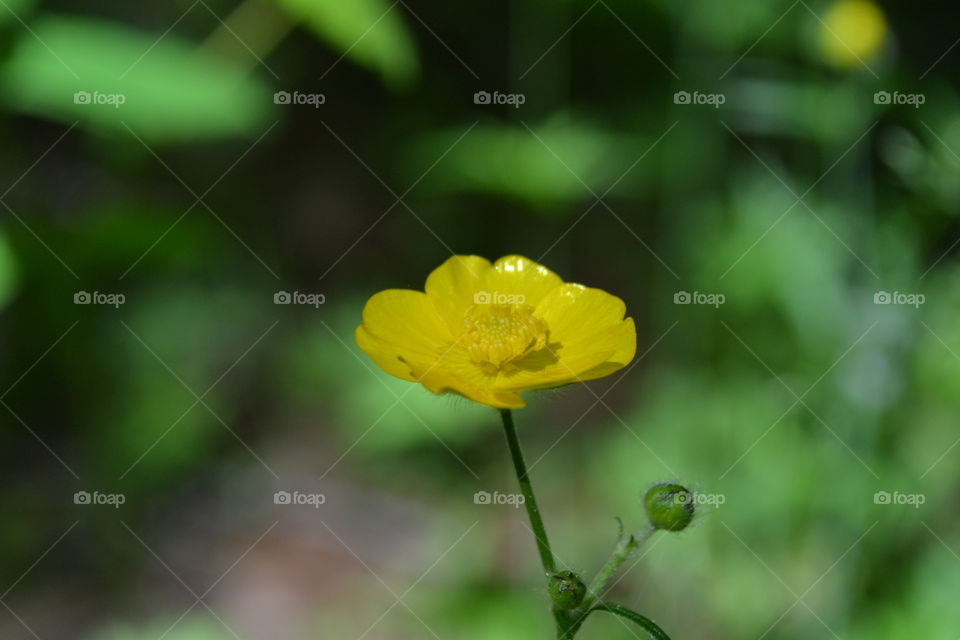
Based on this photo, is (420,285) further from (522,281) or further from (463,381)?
(463,381)

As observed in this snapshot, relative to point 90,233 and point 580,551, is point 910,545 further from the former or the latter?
point 90,233

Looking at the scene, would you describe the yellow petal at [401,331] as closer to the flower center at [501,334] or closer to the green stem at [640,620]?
the flower center at [501,334]

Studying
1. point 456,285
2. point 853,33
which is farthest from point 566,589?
point 853,33

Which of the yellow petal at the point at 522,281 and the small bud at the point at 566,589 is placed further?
the yellow petal at the point at 522,281

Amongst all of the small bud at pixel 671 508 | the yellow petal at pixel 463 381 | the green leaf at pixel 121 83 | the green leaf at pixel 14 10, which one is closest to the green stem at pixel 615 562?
→ the small bud at pixel 671 508

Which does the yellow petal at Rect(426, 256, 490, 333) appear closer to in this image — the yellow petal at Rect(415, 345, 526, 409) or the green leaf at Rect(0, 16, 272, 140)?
the yellow petal at Rect(415, 345, 526, 409)

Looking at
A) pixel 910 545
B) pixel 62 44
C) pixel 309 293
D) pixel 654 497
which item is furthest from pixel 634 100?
pixel 654 497
